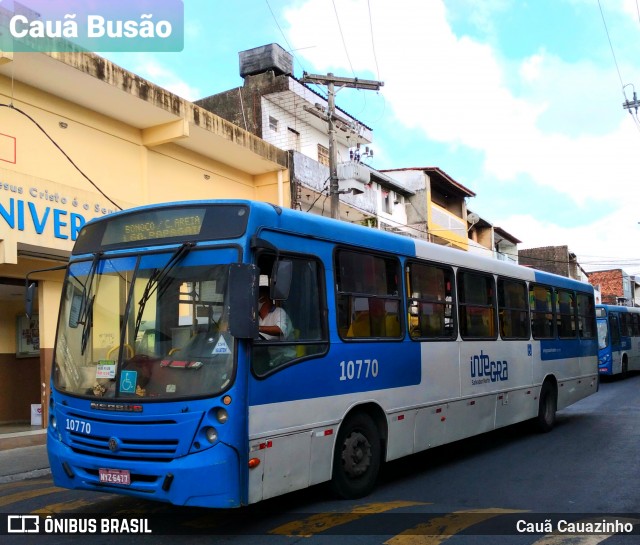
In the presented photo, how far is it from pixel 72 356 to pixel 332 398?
96.0 inches

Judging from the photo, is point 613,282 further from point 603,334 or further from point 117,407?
point 117,407

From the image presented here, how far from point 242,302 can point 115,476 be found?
5.76 feet

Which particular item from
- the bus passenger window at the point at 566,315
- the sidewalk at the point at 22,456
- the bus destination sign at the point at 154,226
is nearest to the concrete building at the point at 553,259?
the bus passenger window at the point at 566,315

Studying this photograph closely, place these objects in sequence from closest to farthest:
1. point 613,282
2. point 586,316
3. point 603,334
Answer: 1. point 586,316
2. point 603,334
3. point 613,282

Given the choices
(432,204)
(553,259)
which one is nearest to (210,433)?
(432,204)

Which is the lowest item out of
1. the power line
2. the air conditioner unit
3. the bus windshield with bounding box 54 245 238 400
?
the bus windshield with bounding box 54 245 238 400

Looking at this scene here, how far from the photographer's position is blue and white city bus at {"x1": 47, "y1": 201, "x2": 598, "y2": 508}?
5.08 m

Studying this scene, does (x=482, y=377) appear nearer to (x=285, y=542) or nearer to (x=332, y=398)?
(x=332, y=398)

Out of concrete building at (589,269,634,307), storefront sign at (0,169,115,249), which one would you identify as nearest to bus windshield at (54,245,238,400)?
storefront sign at (0,169,115,249)

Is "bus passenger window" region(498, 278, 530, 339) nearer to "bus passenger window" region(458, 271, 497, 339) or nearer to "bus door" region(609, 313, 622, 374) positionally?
"bus passenger window" region(458, 271, 497, 339)

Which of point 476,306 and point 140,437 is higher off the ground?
point 476,306

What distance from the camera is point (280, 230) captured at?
19.1ft

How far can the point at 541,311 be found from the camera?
Answer: 1140 centimetres

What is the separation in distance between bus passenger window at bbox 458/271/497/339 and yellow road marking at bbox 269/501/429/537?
309 centimetres
